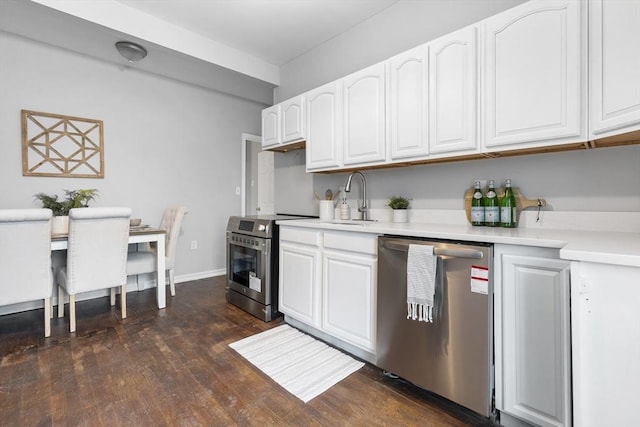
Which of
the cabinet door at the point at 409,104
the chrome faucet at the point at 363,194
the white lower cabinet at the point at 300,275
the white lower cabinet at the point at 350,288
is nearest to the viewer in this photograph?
the white lower cabinet at the point at 350,288

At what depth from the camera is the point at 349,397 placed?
1.63 m

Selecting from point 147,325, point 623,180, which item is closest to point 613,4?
point 623,180

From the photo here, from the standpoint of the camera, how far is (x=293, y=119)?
3021 mm

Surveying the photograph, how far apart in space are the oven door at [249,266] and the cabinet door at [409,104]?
1.37 m

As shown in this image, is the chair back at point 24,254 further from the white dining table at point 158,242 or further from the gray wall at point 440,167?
the gray wall at point 440,167

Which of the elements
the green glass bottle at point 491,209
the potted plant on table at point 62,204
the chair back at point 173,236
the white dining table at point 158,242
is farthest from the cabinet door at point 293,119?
the potted plant on table at point 62,204

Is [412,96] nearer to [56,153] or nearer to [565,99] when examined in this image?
[565,99]

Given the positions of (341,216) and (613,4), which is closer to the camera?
(613,4)

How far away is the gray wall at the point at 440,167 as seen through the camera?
63.2 inches

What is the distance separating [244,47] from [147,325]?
296 cm

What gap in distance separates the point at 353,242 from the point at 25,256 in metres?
2.42

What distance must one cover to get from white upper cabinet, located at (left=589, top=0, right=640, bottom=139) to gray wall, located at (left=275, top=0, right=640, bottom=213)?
36 centimetres

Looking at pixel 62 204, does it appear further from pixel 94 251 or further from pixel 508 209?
pixel 508 209

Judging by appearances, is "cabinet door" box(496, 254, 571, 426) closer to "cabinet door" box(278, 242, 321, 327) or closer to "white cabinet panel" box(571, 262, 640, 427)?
"white cabinet panel" box(571, 262, 640, 427)
